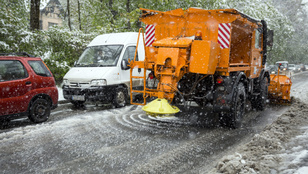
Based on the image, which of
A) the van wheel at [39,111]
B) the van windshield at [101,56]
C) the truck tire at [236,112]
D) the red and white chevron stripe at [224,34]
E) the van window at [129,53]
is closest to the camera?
the red and white chevron stripe at [224,34]

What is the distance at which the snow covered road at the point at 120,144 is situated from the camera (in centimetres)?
397

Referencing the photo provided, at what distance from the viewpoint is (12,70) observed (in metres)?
6.09

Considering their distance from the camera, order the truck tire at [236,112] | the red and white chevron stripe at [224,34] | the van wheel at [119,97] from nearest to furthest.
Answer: the red and white chevron stripe at [224,34] → the truck tire at [236,112] → the van wheel at [119,97]

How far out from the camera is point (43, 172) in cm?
375

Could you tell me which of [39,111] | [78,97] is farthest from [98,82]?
[39,111]

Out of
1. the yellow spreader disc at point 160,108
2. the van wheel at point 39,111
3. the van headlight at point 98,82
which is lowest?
the van wheel at point 39,111

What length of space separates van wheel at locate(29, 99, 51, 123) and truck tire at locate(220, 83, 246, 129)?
4.39 meters

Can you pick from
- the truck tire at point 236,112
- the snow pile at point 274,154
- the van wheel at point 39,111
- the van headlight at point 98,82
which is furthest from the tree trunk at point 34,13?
the snow pile at point 274,154

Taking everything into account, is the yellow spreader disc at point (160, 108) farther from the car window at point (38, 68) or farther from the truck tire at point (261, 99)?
the truck tire at point (261, 99)

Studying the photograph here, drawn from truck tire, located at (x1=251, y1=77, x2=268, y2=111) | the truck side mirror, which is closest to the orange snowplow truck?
the truck side mirror

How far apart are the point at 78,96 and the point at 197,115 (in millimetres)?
3652

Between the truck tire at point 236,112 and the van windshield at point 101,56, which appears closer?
the truck tire at point 236,112

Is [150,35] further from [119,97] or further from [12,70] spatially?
[12,70]

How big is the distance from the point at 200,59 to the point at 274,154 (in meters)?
2.20
